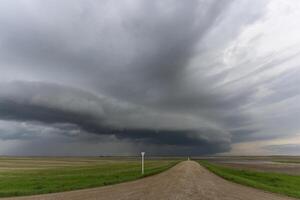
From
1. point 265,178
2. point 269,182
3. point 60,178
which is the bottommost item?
point 269,182

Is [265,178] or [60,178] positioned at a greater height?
[60,178]

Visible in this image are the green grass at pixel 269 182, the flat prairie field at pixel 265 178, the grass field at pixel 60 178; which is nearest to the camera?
A: the grass field at pixel 60 178

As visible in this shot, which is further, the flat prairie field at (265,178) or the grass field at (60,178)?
the flat prairie field at (265,178)

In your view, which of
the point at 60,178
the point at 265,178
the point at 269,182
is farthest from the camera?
the point at 265,178

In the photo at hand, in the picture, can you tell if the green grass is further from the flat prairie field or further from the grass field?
the grass field

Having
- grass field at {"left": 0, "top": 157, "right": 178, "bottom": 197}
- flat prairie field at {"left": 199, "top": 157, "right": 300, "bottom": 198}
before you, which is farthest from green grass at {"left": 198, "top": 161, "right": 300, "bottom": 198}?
grass field at {"left": 0, "top": 157, "right": 178, "bottom": 197}

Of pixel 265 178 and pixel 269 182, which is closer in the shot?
pixel 269 182

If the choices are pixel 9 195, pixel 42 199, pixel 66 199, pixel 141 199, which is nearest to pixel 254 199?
pixel 141 199

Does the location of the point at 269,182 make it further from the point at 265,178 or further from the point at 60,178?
the point at 60,178

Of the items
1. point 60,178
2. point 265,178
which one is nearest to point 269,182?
point 265,178

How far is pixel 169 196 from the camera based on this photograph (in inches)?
669

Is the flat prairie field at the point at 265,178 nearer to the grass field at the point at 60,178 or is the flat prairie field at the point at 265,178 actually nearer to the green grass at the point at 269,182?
the green grass at the point at 269,182

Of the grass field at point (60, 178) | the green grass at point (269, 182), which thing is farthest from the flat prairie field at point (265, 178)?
the grass field at point (60, 178)

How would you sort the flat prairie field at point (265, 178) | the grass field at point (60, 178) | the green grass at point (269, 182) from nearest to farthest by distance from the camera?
1. the grass field at point (60, 178)
2. the green grass at point (269, 182)
3. the flat prairie field at point (265, 178)
